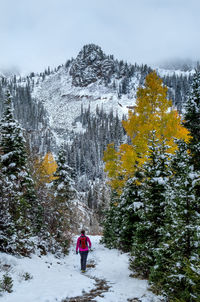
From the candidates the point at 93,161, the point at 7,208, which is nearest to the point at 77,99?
the point at 93,161

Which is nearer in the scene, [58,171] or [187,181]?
[187,181]

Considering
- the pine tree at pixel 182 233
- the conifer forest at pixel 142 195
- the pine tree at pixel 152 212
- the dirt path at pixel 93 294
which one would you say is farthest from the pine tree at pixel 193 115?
the dirt path at pixel 93 294

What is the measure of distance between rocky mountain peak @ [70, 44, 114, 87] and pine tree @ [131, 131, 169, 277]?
563 feet

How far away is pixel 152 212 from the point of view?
339 inches

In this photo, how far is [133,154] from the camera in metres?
13.6

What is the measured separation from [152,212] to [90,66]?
18885cm

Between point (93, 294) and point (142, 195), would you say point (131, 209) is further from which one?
point (93, 294)

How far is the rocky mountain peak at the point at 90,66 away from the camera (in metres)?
174

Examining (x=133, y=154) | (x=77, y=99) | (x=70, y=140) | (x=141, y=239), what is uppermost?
(x=77, y=99)

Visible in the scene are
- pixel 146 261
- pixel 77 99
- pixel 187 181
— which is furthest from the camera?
pixel 77 99

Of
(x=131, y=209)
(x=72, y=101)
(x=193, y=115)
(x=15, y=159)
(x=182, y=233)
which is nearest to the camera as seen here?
(x=182, y=233)

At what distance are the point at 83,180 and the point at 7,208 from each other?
8787cm

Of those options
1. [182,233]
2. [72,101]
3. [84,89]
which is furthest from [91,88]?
[182,233]

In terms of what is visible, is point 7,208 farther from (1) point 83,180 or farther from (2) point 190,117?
(1) point 83,180
